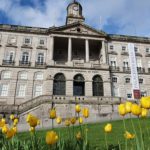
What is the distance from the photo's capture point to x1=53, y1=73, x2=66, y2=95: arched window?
1489 inches

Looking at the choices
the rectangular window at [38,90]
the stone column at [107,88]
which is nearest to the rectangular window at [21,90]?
the rectangular window at [38,90]

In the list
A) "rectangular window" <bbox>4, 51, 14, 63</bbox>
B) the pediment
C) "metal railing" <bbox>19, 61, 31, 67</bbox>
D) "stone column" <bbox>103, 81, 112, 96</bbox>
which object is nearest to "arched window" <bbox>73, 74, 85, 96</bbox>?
"stone column" <bbox>103, 81, 112, 96</bbox>

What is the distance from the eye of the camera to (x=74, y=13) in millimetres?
54500

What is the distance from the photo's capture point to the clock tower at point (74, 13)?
2087 inches

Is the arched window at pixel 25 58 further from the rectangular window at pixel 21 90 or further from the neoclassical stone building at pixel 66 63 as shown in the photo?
the rectangular window at pixel 21 90

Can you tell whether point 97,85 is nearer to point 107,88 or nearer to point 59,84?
point 107,88

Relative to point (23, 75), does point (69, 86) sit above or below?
below

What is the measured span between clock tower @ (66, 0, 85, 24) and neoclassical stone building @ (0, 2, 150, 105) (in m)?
9.23

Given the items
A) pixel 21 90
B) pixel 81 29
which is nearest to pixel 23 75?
pixel 21 90

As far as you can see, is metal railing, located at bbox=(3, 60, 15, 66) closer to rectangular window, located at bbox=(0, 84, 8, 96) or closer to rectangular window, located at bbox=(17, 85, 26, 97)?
rectangular window, located at bbox=(0, 84, 8, 96)

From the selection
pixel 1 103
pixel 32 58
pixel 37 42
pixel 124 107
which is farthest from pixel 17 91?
pixel 124 107

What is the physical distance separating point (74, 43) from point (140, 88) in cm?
1744

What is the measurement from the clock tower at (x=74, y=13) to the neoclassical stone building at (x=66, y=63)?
923 centimetres

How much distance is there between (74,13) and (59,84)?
969 inches
